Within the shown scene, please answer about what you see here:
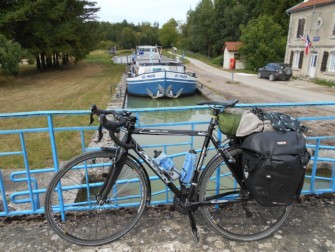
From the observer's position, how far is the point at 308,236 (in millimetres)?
2531

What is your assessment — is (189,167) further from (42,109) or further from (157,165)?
(42,109)

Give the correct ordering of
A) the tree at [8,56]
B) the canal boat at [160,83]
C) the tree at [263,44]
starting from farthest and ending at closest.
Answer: the tree at [263,44] → the canal boat at [160,83] → the tree at [8,56]

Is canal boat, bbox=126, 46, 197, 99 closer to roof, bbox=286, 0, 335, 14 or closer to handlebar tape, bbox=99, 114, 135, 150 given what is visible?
roof, bbox=286, 0, 335, 14

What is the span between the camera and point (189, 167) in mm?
2418

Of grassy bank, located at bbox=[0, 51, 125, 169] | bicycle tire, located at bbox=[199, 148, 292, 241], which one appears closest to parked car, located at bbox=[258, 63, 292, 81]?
grassy bank, located at bbox=[0, 51, 125, 169]

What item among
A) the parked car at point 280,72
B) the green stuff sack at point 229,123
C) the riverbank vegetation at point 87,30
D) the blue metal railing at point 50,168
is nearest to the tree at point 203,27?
the riverbank vegetation at point 87,30

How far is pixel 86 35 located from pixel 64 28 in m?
4.45

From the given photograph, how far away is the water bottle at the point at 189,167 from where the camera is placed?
2414mm

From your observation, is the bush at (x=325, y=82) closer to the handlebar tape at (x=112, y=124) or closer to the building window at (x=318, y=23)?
the building window at (x=318, y=23)

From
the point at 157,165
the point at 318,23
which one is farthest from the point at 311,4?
the point at 157,165

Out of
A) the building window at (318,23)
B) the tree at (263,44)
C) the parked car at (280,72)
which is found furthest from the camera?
the tree at (263,44)

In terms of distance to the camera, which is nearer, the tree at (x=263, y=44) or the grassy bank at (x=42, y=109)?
the grassy bank at (x=42, y=109)

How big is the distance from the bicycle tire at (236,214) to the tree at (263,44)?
28.9 m

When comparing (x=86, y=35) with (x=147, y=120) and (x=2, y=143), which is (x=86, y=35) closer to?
(x=147, y=120)
